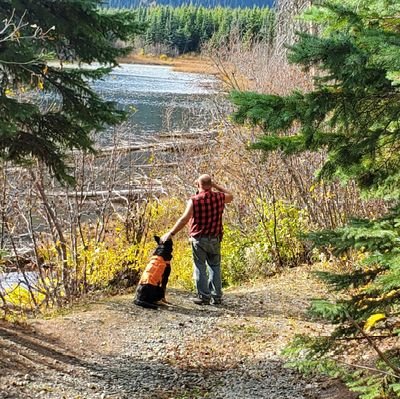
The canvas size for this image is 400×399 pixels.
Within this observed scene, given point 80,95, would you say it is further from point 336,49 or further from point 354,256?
point 354,256

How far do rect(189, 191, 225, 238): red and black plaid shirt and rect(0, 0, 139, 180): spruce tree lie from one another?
178 centimetres

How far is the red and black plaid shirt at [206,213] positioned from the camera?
9047mm

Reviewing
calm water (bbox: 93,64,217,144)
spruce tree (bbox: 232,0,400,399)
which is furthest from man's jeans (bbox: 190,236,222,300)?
calm water (bbox: 93,64,217,144)

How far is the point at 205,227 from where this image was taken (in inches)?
362

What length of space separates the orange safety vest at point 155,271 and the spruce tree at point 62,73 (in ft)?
6.77

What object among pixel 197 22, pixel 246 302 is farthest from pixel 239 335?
pixel 197 22

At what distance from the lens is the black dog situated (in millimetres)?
9445

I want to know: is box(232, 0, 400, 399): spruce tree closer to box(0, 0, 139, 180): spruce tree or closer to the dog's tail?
box(0, 0, 139, 180): spruce tree

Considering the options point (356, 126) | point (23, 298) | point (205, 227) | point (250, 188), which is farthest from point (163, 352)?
point (250, 188)

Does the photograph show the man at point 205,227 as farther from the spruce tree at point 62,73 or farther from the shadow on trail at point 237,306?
the spruce tree at point 62,73

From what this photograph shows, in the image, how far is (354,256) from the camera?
1080 cm

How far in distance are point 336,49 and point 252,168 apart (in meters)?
9.49

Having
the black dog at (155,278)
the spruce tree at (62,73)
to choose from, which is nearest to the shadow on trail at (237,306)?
the black dog at (155,278)

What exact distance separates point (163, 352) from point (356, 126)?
4309mm
